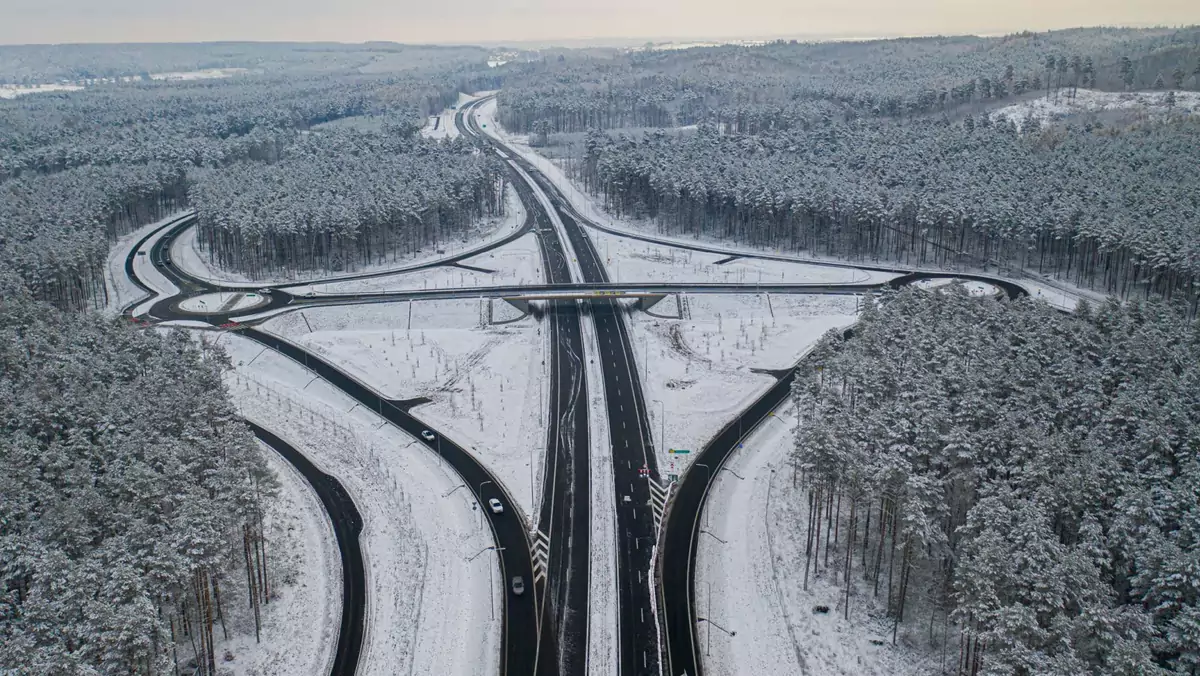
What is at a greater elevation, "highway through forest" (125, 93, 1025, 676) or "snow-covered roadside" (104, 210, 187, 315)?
"snow-covered roadside" (104, 210, 187, 315)

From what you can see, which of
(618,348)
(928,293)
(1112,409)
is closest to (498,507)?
(618,348)

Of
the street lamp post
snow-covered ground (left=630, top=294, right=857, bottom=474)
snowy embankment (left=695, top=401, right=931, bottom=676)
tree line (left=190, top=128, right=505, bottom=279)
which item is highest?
tree line (left=190, top=128, right=505, bottom=279)

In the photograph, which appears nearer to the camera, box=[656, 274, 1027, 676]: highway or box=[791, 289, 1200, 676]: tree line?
box=[791, 289, 1200, 676]: tree line

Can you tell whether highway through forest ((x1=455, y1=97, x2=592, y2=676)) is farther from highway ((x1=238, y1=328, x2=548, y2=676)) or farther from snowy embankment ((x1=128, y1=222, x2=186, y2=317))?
snowy embankment ((x1=128, y1=222, x2=186, y2=317))

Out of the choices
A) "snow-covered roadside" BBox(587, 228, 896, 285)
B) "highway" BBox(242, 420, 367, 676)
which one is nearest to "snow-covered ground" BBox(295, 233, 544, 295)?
"snow-covered roadside" BBox(587, 228, 896, 285)

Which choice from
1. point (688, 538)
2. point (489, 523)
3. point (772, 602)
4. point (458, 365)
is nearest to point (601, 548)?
point (688, 538)

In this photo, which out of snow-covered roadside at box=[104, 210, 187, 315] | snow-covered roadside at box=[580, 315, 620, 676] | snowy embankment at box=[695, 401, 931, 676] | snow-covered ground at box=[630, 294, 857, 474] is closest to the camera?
snowy embankment at box=[695, 401, 931, 676]
